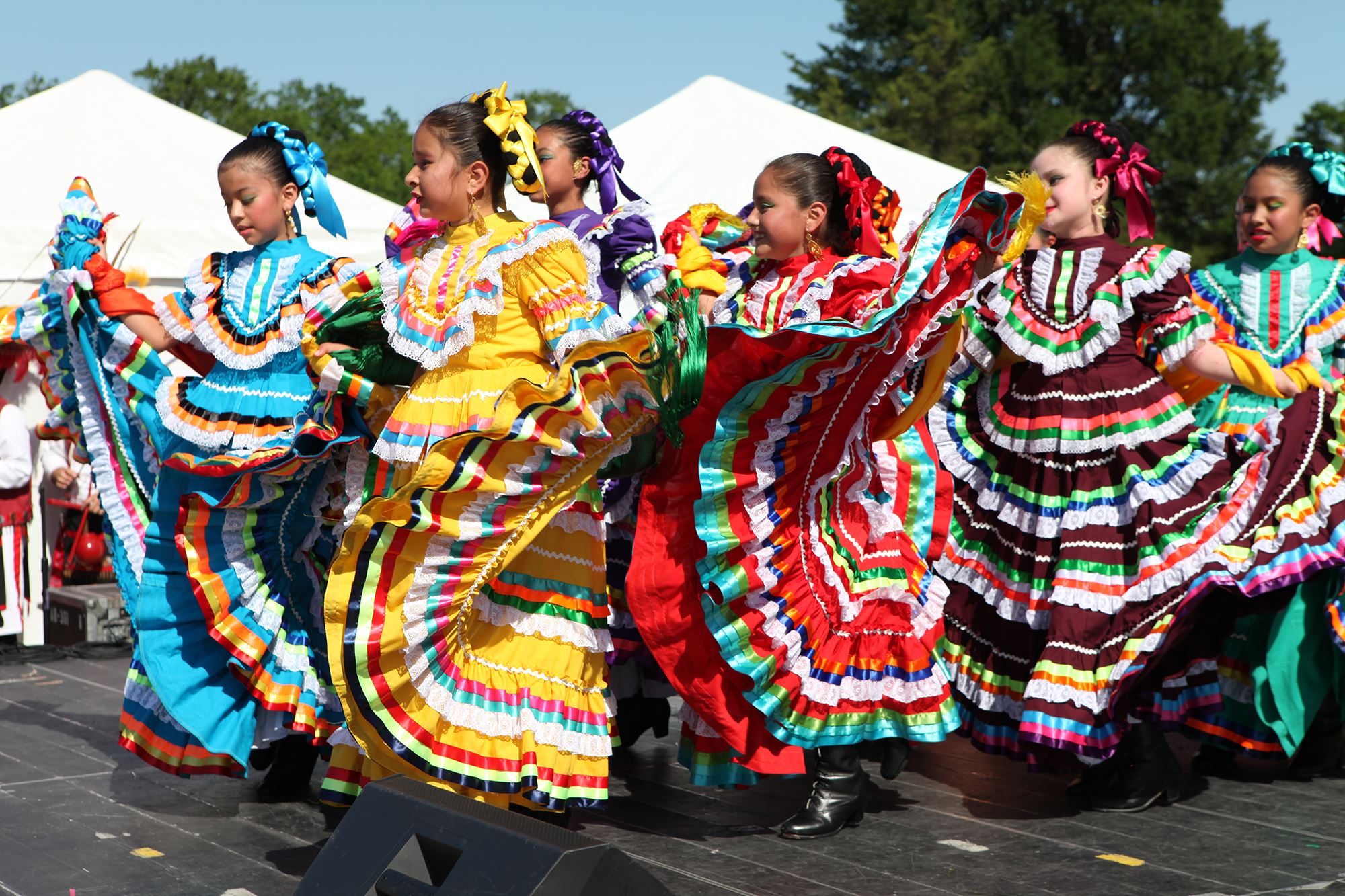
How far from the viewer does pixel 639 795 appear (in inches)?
163

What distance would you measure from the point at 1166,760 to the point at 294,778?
2.41 meters

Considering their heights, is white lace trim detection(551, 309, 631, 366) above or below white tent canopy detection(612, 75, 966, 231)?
below

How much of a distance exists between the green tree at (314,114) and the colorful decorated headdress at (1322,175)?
23.1 meters

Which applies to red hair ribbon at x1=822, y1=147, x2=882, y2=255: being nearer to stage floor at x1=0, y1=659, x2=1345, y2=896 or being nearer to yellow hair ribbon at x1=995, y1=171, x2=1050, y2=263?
yellow hair ribbon at x1=995, y1=171, x2=1050, y2=263

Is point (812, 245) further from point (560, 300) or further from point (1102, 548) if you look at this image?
point (1102, 548)

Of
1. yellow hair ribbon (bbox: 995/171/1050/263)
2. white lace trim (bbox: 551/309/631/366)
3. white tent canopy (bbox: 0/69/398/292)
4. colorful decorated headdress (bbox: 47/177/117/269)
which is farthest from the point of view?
white tent canopy (bbox: 0/69/398/292)

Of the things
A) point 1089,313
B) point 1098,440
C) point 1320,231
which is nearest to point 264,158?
point 1089,313

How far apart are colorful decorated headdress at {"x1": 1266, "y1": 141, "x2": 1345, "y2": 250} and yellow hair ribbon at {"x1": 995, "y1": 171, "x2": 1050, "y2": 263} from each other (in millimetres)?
1506

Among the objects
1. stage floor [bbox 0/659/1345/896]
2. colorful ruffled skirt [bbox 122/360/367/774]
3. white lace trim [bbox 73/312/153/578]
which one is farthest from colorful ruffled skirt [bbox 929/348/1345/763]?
white lace trim [bbox 73/312/153/578]

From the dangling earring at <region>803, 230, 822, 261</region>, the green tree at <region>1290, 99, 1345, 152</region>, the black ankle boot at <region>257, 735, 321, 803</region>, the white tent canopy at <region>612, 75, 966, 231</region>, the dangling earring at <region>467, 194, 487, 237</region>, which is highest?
the green tree at <region>1290, 99, 1345, 152</region>

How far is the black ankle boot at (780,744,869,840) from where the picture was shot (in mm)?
3697

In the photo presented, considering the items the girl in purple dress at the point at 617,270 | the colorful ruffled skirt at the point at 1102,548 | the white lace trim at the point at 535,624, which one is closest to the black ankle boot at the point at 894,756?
the colorful ruffled skirt at the point at 1102,548

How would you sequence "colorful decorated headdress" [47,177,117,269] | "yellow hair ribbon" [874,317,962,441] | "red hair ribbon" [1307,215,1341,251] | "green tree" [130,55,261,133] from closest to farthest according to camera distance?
"yellow hair ribbon" [874,317,962,441] → "colorful decorated headdress" [47,177,117,269] → "red hair ribbon" [1307,215,1341,251] → "green tree" [130,55,261,133]

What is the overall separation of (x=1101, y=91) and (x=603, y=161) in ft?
105
